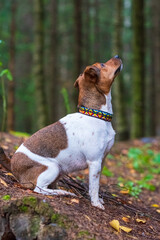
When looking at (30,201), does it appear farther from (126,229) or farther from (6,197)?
(126,229)

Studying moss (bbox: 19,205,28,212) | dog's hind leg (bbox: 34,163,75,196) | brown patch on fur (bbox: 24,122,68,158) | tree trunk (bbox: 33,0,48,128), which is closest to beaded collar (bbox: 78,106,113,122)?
brown patch on fur (bbox: 24,122,68,158)

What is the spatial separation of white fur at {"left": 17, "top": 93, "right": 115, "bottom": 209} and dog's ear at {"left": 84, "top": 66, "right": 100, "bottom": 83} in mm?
493

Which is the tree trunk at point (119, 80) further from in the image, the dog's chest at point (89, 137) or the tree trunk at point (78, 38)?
the dog's chest at point (89, 137)

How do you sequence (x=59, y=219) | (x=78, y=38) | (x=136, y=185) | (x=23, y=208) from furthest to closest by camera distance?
(x=78, y=38), (x=136, y=185), (x=23, y=208), (x=59, y=219)

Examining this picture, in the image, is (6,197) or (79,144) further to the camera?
(79,144)

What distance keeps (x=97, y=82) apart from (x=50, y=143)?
100cm

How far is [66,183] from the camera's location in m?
4.92

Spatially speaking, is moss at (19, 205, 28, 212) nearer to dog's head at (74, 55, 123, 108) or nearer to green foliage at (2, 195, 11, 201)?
green foliage at (2, 195, 11, 201)

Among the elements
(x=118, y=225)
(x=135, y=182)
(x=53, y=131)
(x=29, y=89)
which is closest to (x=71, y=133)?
(x=53, y=131)

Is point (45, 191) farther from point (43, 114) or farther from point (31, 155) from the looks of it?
point (43, 114)

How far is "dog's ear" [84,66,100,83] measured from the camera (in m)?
4.12

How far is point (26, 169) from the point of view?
13.8ft

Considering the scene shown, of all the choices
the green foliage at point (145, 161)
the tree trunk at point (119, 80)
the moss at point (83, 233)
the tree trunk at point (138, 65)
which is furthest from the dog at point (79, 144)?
the tree trunk at point (138, 65)

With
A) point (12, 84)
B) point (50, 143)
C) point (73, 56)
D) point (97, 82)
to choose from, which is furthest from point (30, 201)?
point (12, 84)
